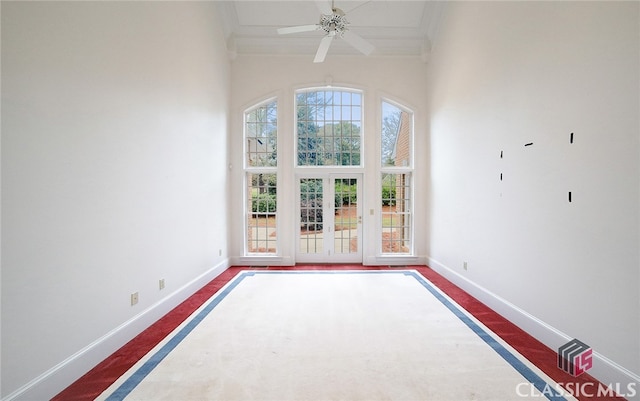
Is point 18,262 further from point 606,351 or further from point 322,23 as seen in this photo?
point 606,351

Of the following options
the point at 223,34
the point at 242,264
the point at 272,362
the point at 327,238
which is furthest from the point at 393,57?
the point at 272,362

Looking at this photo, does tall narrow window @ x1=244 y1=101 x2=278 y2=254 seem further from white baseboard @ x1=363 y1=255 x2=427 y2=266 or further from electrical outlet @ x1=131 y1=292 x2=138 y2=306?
electrical outlet @ x1=131 y1=292 x2=138 y2=306

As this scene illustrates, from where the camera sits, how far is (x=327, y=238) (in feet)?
18.6

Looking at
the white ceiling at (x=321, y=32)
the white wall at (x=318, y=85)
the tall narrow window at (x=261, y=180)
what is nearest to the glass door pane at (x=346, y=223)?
the white wall at (x=318, y=85)

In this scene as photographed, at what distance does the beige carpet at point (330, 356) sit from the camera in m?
1.89

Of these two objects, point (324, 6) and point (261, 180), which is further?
point (261, 180)

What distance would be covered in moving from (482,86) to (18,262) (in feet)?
15.6

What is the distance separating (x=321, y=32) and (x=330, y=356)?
5382 millimetres

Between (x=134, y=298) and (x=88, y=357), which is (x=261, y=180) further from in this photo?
(x=88, y=357)

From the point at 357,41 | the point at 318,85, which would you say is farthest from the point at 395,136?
the point at 357,41

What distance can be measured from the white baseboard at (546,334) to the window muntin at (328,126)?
3081mm

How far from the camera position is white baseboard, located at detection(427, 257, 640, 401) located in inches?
72.4

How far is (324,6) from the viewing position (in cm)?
324

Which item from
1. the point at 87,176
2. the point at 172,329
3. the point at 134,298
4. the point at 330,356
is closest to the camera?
the point at 87,176
